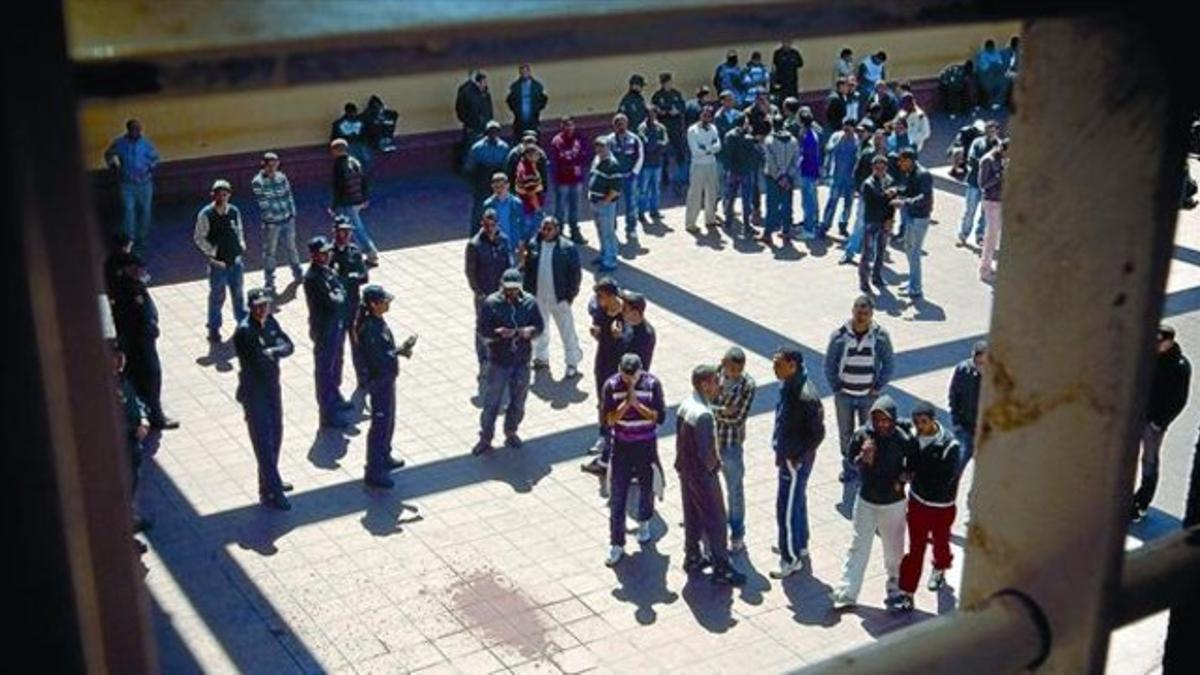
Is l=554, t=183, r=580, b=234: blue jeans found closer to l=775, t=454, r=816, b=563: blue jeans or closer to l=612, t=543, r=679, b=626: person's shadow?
l=612, t=543, r=679, b=626: person's shadow

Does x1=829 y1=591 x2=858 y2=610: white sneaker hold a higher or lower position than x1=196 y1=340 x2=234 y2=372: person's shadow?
lower

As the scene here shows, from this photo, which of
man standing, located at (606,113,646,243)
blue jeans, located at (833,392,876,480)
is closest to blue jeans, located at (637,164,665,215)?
man standing, located at (606,113,646,243)

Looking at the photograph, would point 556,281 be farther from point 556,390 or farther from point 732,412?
point 732,412

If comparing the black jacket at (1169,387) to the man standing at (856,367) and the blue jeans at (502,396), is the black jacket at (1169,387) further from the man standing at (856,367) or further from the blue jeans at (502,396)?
the blue jeans at (502,396)

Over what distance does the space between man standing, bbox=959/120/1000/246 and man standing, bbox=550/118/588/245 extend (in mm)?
4575

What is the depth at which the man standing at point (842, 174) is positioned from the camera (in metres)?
16.8

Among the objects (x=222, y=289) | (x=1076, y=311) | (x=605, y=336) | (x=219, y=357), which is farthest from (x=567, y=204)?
(x=1076, y=311)

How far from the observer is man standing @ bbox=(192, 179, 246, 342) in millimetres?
12930

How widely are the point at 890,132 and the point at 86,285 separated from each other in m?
16.3

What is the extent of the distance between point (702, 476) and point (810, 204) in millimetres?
8880

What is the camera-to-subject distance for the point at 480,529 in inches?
397

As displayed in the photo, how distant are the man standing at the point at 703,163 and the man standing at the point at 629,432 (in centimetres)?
793

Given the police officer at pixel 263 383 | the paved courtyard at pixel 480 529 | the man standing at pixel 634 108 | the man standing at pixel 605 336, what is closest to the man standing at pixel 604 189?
the paved courtyard at pixel 480 529

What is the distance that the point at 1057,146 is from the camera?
1647 mm
